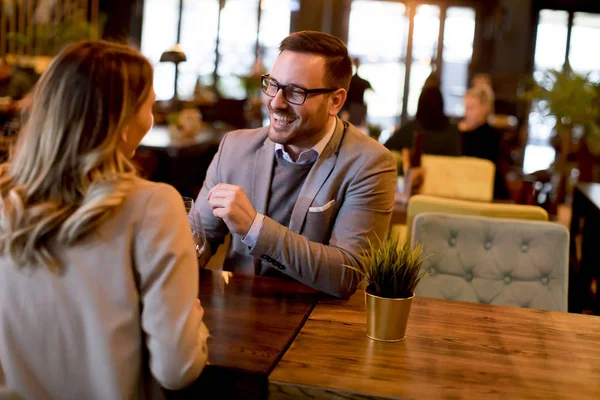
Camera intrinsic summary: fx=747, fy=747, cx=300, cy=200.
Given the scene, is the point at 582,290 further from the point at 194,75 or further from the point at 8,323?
the point at 194,75

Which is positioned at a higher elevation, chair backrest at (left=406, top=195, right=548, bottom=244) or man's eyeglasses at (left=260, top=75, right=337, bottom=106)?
man's eyeglasses at (left=260, top=75, right=337, bottom=106)

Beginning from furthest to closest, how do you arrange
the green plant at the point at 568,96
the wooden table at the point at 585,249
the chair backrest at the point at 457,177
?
the green plant at the point at 568,96 < the chair backrest at the point at 457,177 < the wooden table at the point at 585,249

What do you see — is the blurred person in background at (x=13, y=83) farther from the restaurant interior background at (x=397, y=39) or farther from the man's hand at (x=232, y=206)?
the man's hand at (x=232, y=206)

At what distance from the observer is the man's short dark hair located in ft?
7.08

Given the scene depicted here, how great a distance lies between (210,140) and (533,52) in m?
8.03

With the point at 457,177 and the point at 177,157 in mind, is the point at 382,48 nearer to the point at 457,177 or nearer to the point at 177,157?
the point at 177,157

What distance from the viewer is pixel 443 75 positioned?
13055mm

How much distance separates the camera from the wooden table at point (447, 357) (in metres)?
1.38

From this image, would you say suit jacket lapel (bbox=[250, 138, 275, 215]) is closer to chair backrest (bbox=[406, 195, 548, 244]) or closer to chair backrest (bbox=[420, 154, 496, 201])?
chair backrest (bbox=[406, 195, 548, 244])

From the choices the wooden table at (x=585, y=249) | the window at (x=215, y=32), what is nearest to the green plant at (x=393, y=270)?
the wooden table at (x=585, y=249)

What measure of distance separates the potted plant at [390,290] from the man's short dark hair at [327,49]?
731mm

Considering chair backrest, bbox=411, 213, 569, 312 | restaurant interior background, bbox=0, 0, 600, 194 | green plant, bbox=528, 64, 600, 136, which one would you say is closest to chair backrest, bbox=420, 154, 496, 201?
chair backrest, bbox=411, 213, 569, 312

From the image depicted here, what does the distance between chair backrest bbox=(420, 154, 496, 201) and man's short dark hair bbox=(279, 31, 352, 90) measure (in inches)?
97.1

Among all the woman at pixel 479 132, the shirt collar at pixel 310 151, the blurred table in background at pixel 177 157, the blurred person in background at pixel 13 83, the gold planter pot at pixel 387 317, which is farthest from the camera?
the blurred person in background at pixel 13 83
